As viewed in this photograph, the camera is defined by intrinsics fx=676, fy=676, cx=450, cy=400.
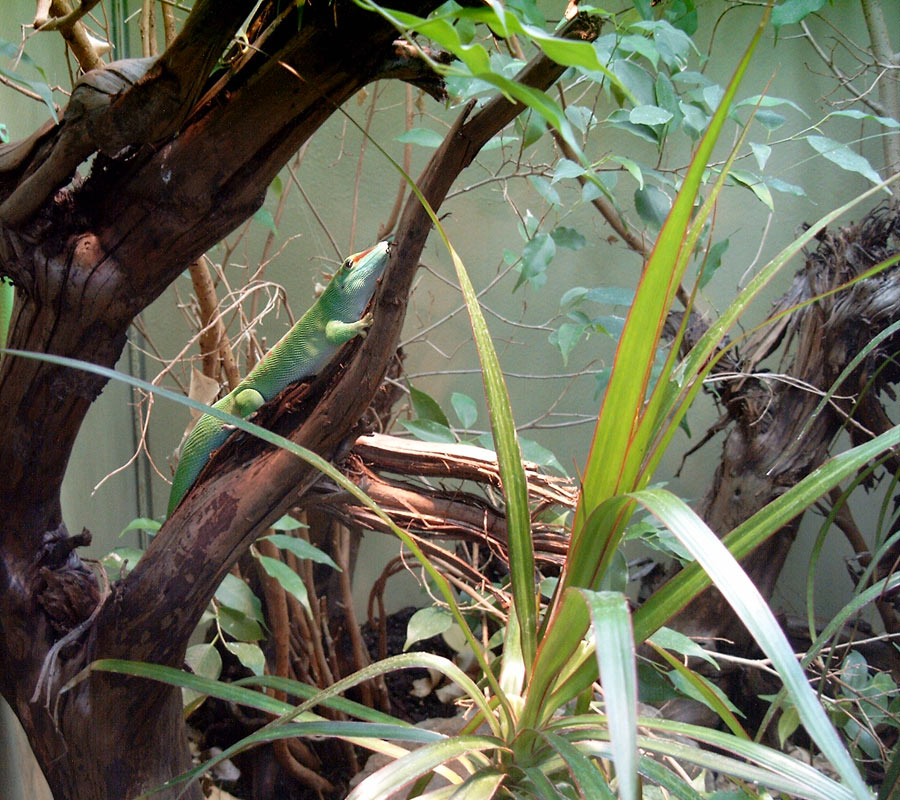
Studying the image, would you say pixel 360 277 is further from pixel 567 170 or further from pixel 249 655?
pixel 249 655

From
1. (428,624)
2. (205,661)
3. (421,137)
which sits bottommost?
(205,661)

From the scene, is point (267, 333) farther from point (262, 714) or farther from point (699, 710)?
point (699, 710)

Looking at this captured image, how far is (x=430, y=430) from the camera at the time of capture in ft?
4.33

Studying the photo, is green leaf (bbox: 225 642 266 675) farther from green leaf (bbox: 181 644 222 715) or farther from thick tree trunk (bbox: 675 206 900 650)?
thick tree trunk (bbox: 675 206 900 650)

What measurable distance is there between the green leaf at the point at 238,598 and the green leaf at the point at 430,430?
540 millimetres

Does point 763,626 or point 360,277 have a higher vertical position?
point 360,277

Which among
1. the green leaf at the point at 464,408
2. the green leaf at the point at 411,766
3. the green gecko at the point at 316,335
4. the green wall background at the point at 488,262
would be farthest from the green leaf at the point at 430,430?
the green wall background at the point at 488,262

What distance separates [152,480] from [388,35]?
2.10 m

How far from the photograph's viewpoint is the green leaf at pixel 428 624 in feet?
4.67

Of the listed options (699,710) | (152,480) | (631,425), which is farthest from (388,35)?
(152,480)

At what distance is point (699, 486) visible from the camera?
7.94 ft

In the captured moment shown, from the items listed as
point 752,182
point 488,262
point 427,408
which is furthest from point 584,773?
point 488,262

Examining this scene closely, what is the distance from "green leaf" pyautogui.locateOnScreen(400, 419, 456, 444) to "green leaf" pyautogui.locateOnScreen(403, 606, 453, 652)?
0.40m

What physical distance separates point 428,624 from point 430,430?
441 mm
